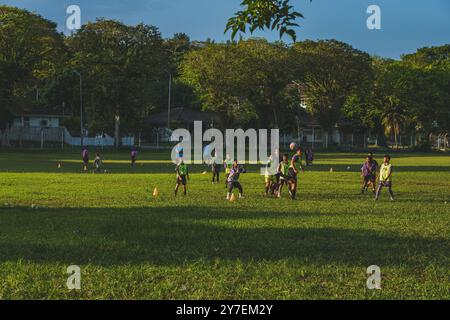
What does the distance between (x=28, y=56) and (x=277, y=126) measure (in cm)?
3458

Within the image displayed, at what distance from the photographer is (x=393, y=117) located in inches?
3595

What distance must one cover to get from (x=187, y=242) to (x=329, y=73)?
6853cm

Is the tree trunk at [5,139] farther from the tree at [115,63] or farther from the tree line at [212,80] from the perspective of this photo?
the tree at [115,63]

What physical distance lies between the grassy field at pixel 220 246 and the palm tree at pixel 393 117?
72441 millimetres

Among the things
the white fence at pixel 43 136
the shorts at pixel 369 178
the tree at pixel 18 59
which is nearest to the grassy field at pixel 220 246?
the shorts at pixel 369 178

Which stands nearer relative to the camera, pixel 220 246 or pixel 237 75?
pixel 220 246

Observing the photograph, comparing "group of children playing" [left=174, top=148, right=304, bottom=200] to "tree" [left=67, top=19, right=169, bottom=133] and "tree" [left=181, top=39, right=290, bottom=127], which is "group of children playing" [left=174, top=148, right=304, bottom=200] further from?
"tree" [left=181, top=39, right=290, bottom=127]

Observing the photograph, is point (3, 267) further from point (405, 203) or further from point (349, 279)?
point (405, 203)

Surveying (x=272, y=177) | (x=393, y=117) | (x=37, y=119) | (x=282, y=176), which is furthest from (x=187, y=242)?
(x=393, y=117)

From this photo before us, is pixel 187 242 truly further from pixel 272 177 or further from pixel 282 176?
pixel 272 177

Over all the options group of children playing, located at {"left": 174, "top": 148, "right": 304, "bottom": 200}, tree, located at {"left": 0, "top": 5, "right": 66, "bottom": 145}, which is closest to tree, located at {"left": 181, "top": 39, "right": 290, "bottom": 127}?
tree, located at {"left": 0, "top": 5, "right": 66, "bottom": 145}

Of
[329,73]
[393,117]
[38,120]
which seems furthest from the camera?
[393,117]

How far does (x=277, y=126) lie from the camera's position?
8244 centimetres
